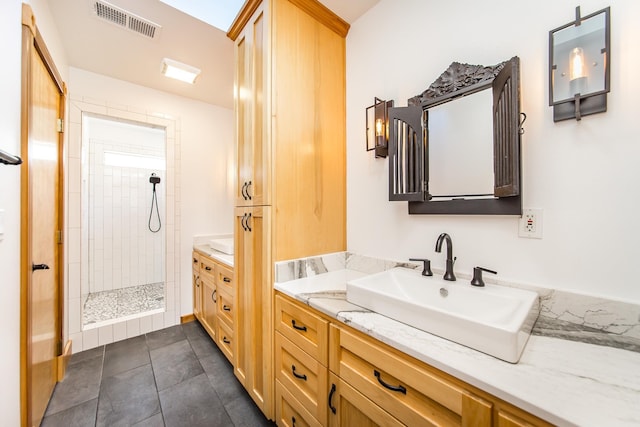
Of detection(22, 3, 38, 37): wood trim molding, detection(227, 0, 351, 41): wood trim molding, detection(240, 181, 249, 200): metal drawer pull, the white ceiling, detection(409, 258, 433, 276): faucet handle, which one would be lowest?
detection(409, 258, 433, 276): faucet handle

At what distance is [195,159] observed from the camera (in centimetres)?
291

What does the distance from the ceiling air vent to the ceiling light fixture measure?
0.29 meters

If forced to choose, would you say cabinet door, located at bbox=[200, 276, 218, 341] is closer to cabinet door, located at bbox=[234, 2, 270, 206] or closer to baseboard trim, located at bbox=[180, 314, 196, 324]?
baseboard trim, located at bbox=[180, 314, 196, 324]

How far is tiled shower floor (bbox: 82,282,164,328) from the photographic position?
8.58 feet

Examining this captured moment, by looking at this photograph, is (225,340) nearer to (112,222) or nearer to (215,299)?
(215,299)

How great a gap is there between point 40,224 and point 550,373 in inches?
96.0

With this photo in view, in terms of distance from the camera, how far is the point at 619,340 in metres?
0.79

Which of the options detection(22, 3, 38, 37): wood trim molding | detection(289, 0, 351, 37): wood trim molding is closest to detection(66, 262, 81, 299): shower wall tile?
detection(22, 3, 38, 37): wood trim molding

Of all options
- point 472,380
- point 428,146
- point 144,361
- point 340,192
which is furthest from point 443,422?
point 144,361

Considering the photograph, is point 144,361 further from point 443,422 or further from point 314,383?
point 443,422

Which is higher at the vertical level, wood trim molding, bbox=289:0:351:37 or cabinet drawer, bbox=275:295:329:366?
wood trim molding, bbox=289:0:351:37

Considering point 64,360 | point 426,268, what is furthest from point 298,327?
point 64,360

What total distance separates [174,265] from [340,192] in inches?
83.5

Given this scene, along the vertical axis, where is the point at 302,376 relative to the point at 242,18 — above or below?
below
